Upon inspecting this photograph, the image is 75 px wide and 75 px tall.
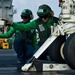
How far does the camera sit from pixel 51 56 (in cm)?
1249

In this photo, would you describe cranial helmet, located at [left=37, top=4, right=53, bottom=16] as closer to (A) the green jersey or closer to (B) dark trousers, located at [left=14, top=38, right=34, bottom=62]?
(A) the green jersey

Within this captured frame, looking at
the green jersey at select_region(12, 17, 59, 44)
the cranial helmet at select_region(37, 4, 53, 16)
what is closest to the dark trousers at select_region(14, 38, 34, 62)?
the green jersey at select_region(12, 17, 59, 44)

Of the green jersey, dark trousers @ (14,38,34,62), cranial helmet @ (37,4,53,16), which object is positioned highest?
cranial helmet @ (37,4,53,16)

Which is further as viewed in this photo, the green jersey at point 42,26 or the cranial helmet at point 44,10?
the green jersey at point 42,26

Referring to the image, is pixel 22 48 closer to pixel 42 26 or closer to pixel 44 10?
pixel 42 26

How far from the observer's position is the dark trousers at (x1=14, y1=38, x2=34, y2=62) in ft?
47.5

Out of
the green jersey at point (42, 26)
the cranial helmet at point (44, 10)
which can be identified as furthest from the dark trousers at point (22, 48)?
the cranial helmet at point (44, 10)

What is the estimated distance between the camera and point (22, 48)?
48.1 feet

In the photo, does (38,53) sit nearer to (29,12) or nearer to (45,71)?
(45,71)

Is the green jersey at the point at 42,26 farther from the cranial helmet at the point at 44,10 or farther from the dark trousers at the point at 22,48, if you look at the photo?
the dark trousers at the point at 22,48

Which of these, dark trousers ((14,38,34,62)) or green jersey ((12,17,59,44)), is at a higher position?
green jersey ((12,17,59,44))

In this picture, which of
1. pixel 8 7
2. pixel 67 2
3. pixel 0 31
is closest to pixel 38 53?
pixel 67 2

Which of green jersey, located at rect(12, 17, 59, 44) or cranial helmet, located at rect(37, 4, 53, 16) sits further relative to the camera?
green jersey, located at rect(12, 17, 59, 44)

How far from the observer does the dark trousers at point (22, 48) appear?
47.5 ft
